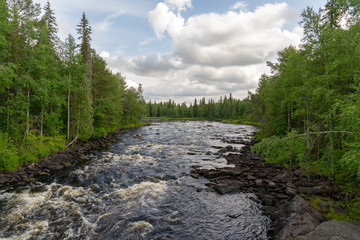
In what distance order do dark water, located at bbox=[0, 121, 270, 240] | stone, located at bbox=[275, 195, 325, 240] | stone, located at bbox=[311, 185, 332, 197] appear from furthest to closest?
stone, located at bbox=[311, 185, 332, 197] < dark water, located at bbox=[0, 121, 270, 240] < stone, located at bbox=[275, 195, 325, 240]

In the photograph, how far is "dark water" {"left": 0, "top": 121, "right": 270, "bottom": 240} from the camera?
10.2 m

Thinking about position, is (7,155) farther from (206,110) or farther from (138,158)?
(206,110)

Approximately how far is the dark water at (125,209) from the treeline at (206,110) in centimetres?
11779

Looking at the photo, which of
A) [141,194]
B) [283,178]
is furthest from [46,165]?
[283,178]

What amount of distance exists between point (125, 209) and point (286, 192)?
11949mm

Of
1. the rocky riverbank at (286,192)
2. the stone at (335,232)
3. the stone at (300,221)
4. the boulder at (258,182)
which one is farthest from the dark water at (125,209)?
the stone at (335,232)

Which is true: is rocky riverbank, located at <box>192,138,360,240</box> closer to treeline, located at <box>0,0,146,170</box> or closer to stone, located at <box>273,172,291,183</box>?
stone, located at <box>273,172,291,183</box>

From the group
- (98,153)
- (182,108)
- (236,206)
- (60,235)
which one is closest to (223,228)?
(236,206)

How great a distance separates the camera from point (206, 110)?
158 meters

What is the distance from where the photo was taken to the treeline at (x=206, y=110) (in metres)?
134

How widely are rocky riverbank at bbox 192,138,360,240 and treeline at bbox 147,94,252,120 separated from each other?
369 ft

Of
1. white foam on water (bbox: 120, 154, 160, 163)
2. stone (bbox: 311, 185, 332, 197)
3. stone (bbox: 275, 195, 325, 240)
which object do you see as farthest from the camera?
white foam on water (bbox: 120, 154, 160, 163)

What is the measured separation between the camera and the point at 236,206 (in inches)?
521

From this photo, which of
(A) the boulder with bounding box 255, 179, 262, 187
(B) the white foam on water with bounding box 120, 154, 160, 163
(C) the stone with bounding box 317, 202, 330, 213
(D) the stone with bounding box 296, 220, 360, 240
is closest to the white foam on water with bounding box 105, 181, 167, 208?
(B) the white foam on water with bounding box 120, 154, 160, 163
